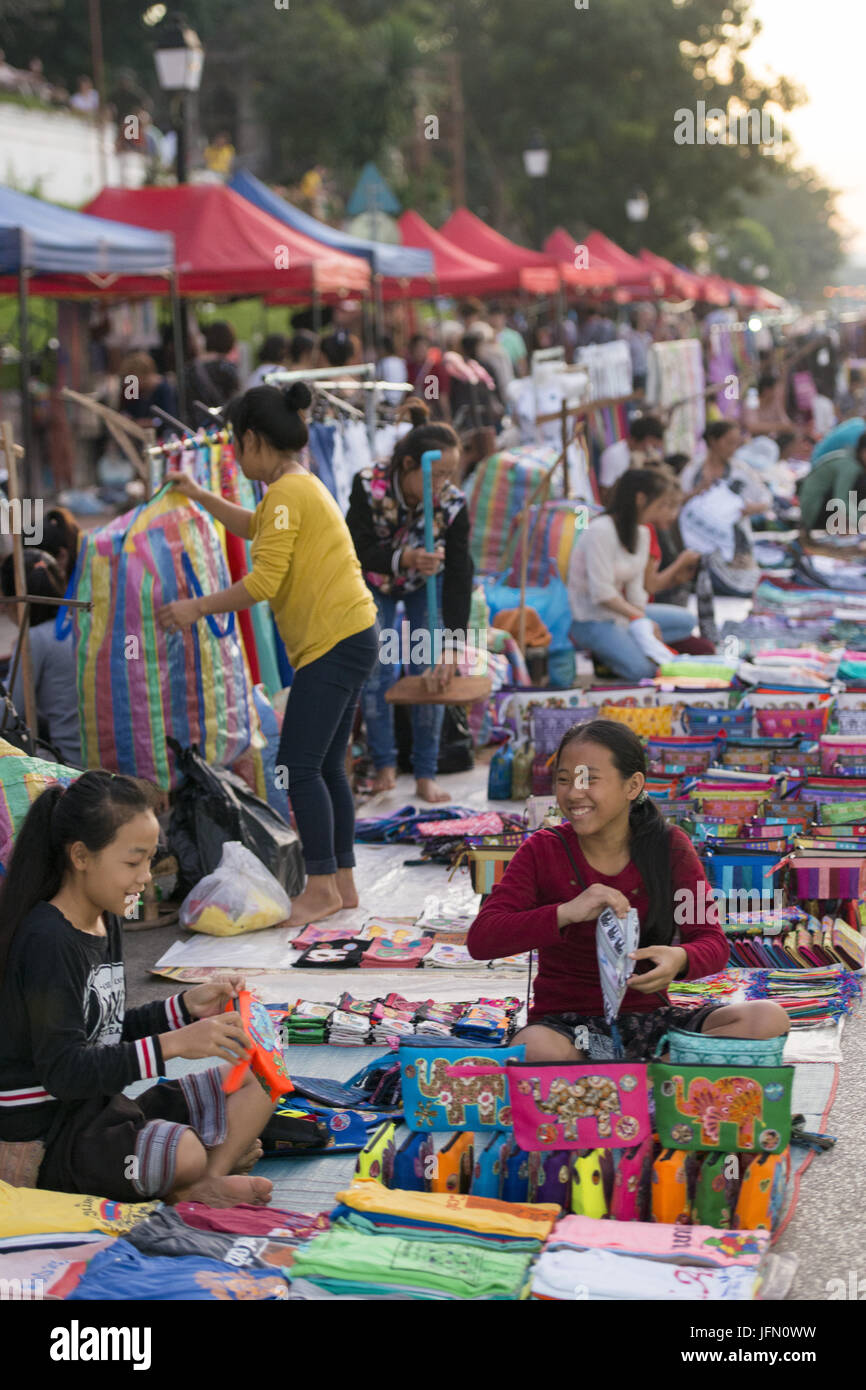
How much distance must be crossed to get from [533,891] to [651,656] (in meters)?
4.32

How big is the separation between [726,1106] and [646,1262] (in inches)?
15.8

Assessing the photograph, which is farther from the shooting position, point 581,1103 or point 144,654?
point 144,654

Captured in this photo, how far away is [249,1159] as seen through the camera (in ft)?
11.9

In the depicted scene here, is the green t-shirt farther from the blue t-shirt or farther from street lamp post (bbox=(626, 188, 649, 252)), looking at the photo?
street lamp post (bbox=(626, 188, 649, 252))

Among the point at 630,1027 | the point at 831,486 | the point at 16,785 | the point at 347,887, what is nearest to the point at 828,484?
the point at 831,486

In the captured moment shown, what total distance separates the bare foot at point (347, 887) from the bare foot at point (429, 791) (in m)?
1.17

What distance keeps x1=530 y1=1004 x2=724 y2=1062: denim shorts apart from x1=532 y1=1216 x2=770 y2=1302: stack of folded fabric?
1.51 ft

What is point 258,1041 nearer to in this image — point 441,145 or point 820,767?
point 820,767

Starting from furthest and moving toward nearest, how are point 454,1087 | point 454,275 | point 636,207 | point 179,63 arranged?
1. point 636,207
2. point 454,275
3. point 179,63
4. point 454,1087

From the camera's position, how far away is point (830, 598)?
9.90 m

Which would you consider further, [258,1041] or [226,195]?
[226,195]

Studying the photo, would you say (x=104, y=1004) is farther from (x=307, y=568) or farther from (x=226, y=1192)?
(x=307, y=568)

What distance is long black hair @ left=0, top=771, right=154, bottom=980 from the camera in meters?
3.29
